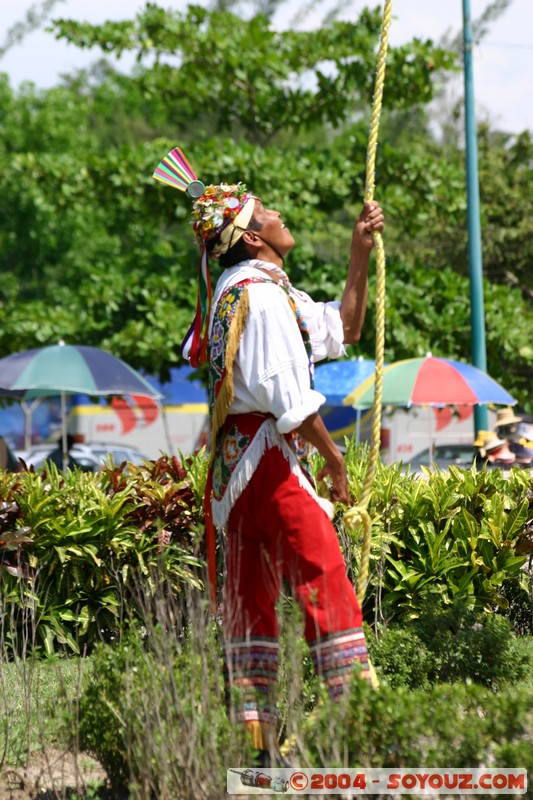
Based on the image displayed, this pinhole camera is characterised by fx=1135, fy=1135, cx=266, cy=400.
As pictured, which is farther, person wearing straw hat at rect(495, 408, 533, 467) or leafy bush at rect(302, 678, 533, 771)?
person wearing straw hat at rect(495, 408, 533, 467)

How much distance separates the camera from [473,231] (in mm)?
14086

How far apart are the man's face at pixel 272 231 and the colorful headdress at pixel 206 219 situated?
4 centimetres

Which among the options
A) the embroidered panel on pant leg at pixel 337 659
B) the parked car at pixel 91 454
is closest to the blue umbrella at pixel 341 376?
the parked car at pixel 91 454

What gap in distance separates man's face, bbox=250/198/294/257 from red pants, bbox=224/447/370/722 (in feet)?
2.74

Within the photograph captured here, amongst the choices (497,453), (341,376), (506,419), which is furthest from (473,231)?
(497,453)

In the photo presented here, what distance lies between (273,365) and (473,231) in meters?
10.8

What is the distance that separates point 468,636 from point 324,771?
194 cm

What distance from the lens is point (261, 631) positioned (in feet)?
12.7

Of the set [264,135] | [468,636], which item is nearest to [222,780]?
[468,636]

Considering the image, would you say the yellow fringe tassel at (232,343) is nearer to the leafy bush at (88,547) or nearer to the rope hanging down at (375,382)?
the rope hanging down at (375,382)

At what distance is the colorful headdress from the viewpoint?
416cm

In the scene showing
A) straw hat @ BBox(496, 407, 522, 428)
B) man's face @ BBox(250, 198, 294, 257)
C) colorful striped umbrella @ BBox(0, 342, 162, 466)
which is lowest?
straw hat @ BBox(496, 407, 522, 428)

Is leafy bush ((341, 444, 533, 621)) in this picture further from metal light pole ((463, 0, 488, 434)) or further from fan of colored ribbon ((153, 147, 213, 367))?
metal light pole ((463, 0, 488, 434))

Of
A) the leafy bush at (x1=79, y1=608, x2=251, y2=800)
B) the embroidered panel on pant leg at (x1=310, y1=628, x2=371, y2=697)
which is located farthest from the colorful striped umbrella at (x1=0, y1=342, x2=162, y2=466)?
the embroidered panel on pant leg at (x1=310, y1=628, x2=371, y2=697)
